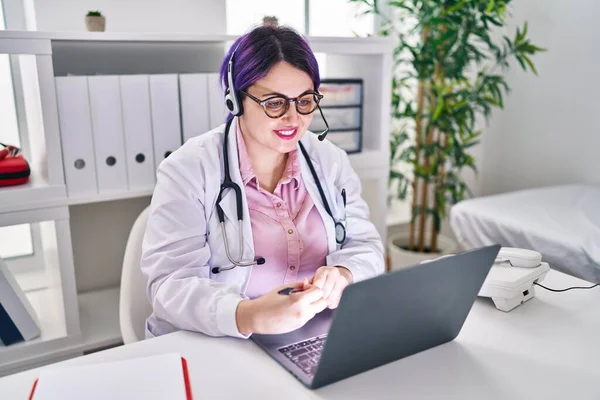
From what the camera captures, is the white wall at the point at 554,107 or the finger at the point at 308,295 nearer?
the finger at the point at 308,295

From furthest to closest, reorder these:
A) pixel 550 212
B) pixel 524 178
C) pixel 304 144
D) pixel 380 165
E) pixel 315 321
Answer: pixel 524 178, pixel 380 165, pixel 550 212, pixel 304 144, pixel 315 321

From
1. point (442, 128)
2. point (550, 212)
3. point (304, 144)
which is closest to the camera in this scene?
point (304, 144)

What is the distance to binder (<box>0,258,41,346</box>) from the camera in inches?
60.1

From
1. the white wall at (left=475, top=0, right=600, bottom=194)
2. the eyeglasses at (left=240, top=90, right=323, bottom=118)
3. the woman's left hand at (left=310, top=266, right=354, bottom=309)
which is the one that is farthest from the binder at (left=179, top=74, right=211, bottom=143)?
the white wall at (left=475, top=0, right=600, bottom=194)

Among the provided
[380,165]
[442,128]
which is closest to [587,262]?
[380,165]

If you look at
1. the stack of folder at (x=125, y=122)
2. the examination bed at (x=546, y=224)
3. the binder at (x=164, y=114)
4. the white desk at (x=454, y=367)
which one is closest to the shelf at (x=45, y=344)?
the stack of folder at (x=125, y=122)

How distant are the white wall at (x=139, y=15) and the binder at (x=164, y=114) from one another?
0.34 metres

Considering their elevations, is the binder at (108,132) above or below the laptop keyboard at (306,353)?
above

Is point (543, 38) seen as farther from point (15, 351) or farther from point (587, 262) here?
point (15, 351)

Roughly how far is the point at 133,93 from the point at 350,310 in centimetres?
113

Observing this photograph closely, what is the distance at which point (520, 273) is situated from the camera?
112 cm

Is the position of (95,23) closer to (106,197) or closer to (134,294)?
(106,197)

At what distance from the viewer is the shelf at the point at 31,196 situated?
4.82 feet

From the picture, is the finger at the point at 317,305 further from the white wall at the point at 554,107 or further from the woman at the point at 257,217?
the white wall at the point at 554,107
